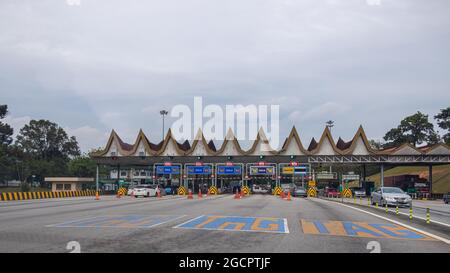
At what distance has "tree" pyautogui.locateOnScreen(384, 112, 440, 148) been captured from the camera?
12675cm

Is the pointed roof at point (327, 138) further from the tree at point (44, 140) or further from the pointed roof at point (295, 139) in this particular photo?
the tree at point (44, 140)

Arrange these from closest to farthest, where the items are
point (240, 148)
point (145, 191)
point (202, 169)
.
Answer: point (145, 191)
point (202, 169)
point (240, 148)

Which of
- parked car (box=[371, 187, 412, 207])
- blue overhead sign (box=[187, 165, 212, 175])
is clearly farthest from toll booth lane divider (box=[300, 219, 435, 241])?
blue overhead sign (box=[187, 165, 212, 175])

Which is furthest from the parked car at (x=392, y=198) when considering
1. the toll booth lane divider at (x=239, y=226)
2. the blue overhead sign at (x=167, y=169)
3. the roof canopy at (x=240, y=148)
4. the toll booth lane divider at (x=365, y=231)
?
the blue overhead sign at (x=167, y=169)

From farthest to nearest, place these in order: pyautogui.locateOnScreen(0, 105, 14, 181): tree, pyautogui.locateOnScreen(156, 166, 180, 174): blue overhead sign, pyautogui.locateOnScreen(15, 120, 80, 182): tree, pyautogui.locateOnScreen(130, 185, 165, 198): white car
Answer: pyautogui.locateOnScreen(15, 120, 80, 182): tree
pyautogui.locateOnScreen(0, 105, 14, 181): tree
pyautogui.locateOnScreen(156, 166, 180, 174): blue overhead sign
pyautogui.locateOnScreen(130, 185, 165, 198): white car

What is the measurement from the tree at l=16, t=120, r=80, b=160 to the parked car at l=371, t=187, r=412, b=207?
358 feet

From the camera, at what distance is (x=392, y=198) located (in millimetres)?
32812

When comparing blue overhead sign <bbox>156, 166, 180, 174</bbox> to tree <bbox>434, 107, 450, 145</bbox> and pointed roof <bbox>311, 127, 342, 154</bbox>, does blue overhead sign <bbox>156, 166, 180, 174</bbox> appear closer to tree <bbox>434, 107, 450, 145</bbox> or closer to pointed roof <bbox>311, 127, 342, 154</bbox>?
pointed roof <bbox>311, 127, 342, 154</bbox>

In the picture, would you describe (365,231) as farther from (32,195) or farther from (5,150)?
(5,150)

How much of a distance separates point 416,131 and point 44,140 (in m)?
96.7

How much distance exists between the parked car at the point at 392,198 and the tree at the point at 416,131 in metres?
98.3

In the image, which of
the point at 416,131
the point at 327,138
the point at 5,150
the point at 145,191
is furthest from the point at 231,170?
the point at 416,131

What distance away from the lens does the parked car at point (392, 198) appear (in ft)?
106
